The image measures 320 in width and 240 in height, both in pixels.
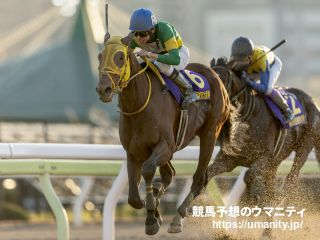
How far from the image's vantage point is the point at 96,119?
15.9 m

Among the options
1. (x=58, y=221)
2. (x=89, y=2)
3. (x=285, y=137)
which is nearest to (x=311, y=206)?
(x=285, y=137)

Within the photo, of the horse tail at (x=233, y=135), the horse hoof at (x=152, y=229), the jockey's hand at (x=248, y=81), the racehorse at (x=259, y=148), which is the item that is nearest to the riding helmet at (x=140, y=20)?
the horse hoof at (x=152, y=229)

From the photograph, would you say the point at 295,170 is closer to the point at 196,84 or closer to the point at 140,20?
the point at 196,84

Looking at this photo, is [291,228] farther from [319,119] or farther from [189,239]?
[319,119]

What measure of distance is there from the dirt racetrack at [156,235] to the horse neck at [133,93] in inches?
52.7

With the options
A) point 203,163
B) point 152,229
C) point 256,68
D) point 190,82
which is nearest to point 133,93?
point 190,82

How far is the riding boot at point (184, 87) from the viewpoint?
8961mm

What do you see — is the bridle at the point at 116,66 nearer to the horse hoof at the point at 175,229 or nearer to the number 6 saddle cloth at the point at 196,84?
the number 6 saddle cloth at the point at 196,84

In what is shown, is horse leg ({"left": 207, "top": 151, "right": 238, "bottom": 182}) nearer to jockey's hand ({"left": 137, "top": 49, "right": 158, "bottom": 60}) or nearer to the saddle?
the saddle

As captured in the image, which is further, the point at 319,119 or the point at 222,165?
the point at 319,119

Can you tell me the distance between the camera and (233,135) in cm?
1002

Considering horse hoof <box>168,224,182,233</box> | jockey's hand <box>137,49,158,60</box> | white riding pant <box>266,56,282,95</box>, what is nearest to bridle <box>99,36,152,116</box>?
jockey's hand <box>137,49,158,60</box>

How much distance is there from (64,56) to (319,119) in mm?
5784

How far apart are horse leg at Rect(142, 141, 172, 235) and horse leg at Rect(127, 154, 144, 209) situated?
81mm
